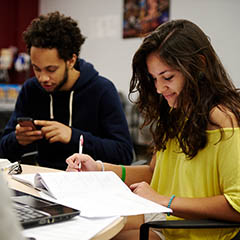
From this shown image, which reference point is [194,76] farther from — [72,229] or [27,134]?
[27,134]

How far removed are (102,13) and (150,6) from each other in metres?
1.01

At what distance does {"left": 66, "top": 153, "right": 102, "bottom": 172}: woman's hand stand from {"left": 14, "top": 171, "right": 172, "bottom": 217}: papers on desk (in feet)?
0.49

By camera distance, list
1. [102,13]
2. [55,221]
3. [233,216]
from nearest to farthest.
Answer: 1. [55,221]
2. [233,216]
3. [102,13]

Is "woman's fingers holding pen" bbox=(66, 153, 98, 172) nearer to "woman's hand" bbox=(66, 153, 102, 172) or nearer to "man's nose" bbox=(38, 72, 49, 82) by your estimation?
"woman's hand" bbox=(66, 153, 102, 172)

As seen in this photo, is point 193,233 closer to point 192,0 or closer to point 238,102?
point 238,102

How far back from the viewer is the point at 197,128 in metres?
1.20

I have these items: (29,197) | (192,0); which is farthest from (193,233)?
(192,0)

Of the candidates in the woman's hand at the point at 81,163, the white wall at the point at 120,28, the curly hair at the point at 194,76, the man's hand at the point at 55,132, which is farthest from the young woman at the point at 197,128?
the white wall at the point at 120,28

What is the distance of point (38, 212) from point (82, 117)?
1.35 m

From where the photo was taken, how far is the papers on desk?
935mm

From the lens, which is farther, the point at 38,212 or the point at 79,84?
the point at 79,84

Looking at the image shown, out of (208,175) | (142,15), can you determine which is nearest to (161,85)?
(208,175)

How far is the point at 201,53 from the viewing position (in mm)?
1226

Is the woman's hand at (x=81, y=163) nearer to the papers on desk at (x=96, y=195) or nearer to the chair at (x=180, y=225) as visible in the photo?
the papers on desk at (x=96, y=195)
